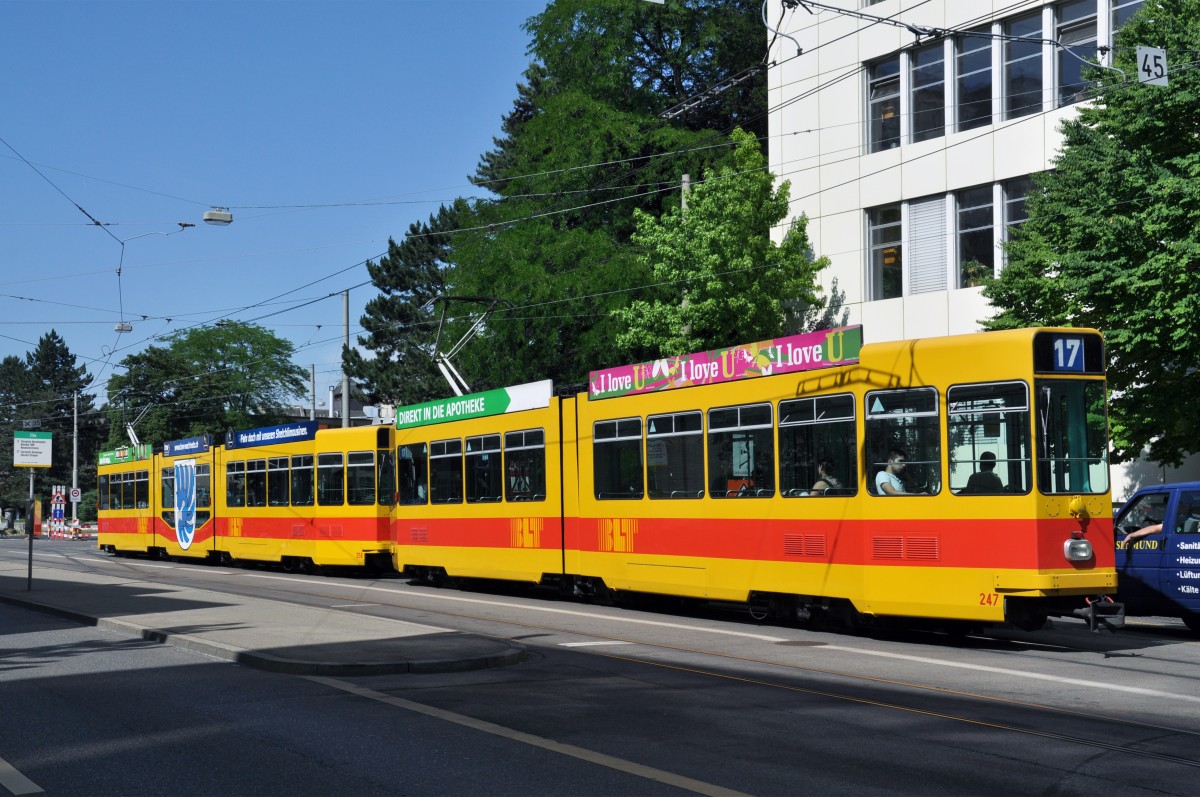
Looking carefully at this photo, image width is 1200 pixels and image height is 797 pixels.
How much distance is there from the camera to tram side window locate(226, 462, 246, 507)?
3253 cm

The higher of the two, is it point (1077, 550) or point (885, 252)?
point (885, 252)

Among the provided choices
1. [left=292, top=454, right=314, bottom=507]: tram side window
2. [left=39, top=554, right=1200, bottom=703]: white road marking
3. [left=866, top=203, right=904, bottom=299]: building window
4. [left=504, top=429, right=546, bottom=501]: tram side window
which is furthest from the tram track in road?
[left=866, top=203, right=904, bottom=299]: building window

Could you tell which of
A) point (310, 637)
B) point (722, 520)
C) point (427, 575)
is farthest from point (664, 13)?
point (310, 637)

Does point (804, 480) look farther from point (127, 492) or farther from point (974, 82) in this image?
point (127, 492)

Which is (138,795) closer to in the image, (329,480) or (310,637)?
(310,637)

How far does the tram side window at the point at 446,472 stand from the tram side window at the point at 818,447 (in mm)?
8727

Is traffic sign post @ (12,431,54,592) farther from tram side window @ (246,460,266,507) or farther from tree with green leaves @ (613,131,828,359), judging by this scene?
tree with green leaves @ (613,131,828,359)

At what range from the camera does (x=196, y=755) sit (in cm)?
792

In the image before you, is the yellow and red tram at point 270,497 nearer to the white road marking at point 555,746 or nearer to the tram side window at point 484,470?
the tram side window at point 484,470

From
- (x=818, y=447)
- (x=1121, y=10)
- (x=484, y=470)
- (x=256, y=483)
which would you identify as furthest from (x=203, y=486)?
(x=1121, y=10)

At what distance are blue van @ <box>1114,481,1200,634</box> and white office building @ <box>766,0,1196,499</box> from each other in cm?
1515

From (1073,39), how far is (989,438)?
71.2ft

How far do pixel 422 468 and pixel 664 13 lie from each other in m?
23.4

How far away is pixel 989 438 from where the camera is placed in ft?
44.1
